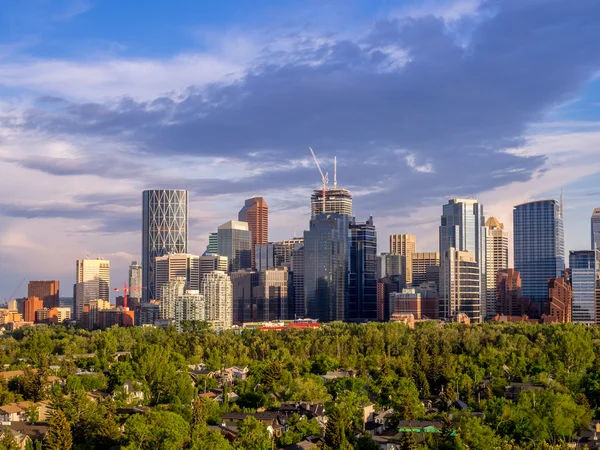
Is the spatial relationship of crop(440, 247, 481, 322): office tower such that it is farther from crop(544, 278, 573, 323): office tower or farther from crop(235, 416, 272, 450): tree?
crop(235, 416, 272, 450): tree

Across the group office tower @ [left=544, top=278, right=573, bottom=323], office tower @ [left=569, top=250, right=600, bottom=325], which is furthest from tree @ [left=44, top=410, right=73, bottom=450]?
office tower @ [left=569, top=250, right=600, bottom=325]

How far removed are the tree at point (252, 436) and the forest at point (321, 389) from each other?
90 millimetres

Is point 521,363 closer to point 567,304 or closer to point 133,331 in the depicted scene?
point 133,331

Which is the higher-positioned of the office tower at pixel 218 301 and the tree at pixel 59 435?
the office tower at pixel 218 301

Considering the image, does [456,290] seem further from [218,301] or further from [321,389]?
[321,389]

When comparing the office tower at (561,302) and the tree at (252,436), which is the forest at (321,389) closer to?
the tree at (252,436)

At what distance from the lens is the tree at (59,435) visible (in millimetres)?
50781

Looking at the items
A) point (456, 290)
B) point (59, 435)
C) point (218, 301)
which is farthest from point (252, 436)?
point (456, 290)

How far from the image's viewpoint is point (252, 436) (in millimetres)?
50281

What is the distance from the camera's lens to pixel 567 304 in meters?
176

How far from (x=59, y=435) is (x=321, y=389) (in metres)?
22.2

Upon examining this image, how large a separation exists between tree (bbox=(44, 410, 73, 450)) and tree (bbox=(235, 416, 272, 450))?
28.8ft

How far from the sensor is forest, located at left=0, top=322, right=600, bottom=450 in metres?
51.3

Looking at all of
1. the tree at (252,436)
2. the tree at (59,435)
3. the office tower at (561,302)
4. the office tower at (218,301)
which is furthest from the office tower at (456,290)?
the tree at (59,435)
